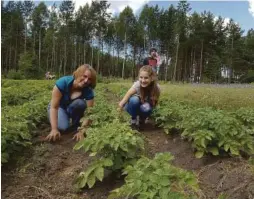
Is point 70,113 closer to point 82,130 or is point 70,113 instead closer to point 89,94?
point 89,94

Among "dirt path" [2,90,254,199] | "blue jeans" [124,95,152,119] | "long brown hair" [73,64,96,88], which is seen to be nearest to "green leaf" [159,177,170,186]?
"dirt path" [2,90,254,199]

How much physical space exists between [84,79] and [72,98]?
46cm

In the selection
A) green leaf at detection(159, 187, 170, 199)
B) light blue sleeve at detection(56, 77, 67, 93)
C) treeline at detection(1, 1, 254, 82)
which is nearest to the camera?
green leaf at detection(159, 187, 170, 199)

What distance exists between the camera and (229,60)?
1916 inches

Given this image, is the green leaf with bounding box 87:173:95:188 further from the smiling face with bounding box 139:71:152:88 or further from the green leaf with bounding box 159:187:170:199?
the smiling face with bounding box 139:71:152:88

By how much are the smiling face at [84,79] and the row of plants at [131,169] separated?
0.52 meters

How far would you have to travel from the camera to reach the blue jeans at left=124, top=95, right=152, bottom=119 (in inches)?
242

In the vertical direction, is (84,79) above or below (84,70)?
below

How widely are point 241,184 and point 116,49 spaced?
64.0 m

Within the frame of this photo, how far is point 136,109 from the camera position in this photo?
20.3ft

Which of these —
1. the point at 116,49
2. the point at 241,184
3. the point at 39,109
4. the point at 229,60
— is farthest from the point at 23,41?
the point at 241,184

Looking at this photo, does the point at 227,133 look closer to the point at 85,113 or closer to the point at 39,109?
the point at 85,113

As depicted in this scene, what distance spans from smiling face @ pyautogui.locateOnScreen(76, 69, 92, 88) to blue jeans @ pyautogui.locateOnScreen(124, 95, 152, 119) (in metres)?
1.13

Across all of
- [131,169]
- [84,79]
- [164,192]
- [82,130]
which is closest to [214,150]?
[82,130]
